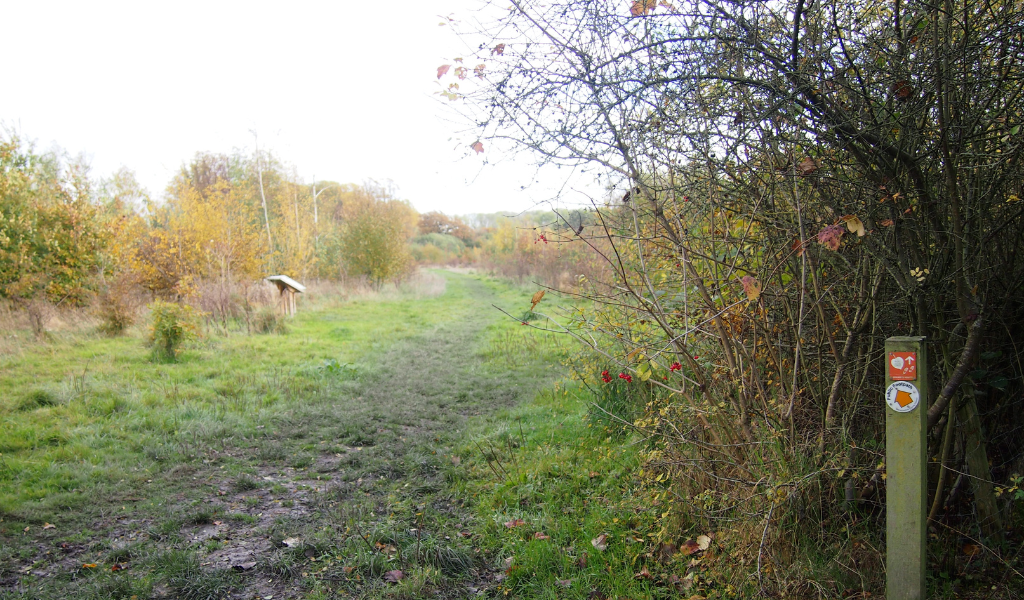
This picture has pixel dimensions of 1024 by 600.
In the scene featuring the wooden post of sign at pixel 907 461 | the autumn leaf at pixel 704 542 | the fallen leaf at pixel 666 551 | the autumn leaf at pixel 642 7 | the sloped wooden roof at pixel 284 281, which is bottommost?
the fallen leaf at pixel 666 551

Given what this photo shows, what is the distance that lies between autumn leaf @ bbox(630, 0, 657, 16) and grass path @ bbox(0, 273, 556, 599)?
11.3 ft

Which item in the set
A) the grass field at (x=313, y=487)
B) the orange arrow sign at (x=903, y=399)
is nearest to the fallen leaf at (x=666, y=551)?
the grass field at (x=313, y=487)

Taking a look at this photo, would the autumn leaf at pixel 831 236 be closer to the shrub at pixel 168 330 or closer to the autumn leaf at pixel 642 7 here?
the autumn leaf at pixel 642 7

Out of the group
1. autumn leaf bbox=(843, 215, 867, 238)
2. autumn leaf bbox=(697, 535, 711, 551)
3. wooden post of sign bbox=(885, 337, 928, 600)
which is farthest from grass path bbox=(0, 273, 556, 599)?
autumn leaf bbox=(843, 215, 867, 238)

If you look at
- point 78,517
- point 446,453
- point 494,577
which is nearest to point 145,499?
point 78,517

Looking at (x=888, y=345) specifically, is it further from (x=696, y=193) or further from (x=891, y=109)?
(x=696, y=193)

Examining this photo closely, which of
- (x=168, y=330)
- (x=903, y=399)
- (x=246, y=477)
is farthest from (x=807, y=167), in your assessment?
(x=168, y=330)

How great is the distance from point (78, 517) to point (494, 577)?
10.9ft

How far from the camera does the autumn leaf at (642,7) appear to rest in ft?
9.62

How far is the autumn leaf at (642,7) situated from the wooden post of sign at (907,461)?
2.03 metres

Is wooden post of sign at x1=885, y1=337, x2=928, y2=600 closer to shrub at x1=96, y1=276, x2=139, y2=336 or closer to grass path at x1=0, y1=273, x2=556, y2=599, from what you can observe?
grass path at x1=0, y1=273, x2=556, y2=599

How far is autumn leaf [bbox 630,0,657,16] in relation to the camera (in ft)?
9.62

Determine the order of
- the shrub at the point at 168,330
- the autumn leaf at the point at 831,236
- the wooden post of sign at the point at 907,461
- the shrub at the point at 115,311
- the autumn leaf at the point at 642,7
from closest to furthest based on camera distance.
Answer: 1. the wooden post of sign at the point at 907,461
2. the autumn leaf at the point at 831,236
3. the autumn leaf at the point at 642,7
4. the shrub at the point at 168,330
5. the shrub at the point at 115,311

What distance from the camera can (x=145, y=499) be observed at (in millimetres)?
4598
